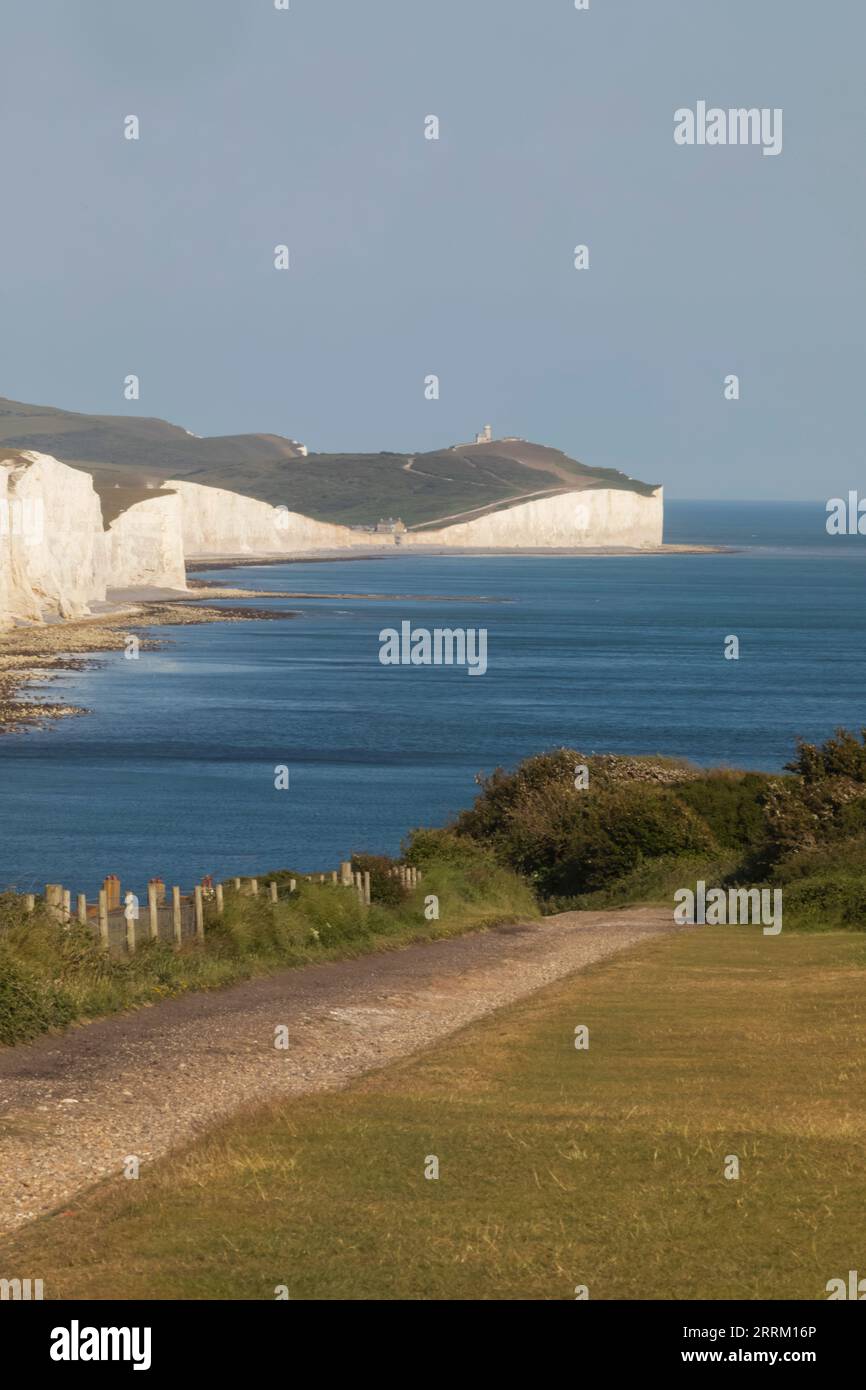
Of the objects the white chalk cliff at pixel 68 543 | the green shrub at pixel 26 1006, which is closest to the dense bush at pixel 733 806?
the green shrub at pixel 26 1006

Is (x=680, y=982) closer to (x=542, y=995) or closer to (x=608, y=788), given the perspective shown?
(x=542, y=995)

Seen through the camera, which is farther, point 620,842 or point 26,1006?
point 620,842

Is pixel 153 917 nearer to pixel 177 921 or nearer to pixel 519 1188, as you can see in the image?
pixel 177 921

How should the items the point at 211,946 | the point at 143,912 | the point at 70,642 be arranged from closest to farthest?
the point at 211,946
the point at 143,912
the point at 70,642

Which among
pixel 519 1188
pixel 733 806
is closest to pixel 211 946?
pixel 519 1188

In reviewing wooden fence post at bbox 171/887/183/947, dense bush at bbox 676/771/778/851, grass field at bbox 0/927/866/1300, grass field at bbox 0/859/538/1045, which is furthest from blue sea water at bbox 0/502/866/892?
grass field at bbox 0/927/866/1300

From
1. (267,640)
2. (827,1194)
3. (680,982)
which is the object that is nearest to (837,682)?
(267,640)
